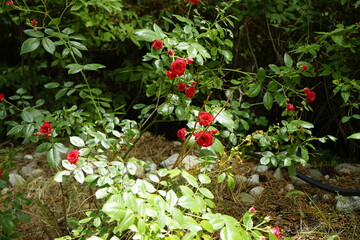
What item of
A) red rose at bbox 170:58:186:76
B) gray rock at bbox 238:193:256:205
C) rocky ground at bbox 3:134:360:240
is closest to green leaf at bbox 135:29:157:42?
red rose at bbox 170:58:186:76

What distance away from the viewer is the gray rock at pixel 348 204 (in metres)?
1.92

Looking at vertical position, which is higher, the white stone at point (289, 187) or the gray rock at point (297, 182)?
the white stone at point (289, 187)

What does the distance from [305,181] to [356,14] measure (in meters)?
1.42

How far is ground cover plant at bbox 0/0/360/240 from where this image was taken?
117cm

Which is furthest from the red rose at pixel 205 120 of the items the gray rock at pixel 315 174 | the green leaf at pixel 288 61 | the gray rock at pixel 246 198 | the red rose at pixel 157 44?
the gray rock at pixel 315 174

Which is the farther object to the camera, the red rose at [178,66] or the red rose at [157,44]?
the red rose at [157,44]

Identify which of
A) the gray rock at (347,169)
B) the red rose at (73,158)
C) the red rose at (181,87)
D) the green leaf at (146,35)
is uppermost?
the green leaf at (146,35)

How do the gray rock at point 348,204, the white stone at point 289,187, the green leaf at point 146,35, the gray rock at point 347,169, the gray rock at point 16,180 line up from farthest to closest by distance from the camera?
the gray rock at point 347,169 < the gray rock at point 16,180 < the white stone at point 289,187 < the gray rock at point 348,204 < the green leaf at point 146,35

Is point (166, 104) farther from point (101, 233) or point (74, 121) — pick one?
point (101, 233)

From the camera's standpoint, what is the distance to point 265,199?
6.80ft

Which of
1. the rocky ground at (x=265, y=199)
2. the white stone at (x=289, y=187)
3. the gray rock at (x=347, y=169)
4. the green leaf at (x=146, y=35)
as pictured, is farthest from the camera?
the gray rock at (x=347, y=169)

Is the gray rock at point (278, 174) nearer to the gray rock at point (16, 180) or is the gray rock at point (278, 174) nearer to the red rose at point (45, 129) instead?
the red rose at point (45, 129)

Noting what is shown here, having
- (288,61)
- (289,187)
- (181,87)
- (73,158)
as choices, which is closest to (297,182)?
(289,187)

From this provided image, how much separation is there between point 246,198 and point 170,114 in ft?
2.37
